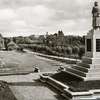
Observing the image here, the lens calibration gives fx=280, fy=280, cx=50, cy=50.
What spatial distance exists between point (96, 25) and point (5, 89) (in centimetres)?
797

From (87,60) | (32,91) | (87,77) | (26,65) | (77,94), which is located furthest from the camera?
(26,65)

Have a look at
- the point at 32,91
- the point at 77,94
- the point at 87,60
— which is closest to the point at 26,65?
the point at 87,60

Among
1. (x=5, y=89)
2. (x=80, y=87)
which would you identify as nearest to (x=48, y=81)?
(x=5, y=89)

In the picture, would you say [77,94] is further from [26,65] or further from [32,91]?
[26,65]

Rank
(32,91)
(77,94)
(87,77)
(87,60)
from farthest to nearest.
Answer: (87,60)
(32,91)
(87,77)
(77,94)

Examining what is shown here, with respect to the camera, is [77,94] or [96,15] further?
[96,15]

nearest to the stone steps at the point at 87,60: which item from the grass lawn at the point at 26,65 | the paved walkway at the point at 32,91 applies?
the paved walkway at the point at 32,91

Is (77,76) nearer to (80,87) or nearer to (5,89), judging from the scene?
(80,87)

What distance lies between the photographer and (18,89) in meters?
19.8

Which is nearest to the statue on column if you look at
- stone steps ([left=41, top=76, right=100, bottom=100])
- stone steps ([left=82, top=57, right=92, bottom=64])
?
stone steps ([left=82, top=57, right=92, bottom=64])

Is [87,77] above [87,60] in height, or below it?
below

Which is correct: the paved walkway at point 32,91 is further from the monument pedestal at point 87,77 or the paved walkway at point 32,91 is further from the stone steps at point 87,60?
the stone steps at point 87,60

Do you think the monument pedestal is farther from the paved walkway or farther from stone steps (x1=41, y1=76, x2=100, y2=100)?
the paved walkway

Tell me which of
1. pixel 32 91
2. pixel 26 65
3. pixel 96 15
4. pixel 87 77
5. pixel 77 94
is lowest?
pixel 26 65
